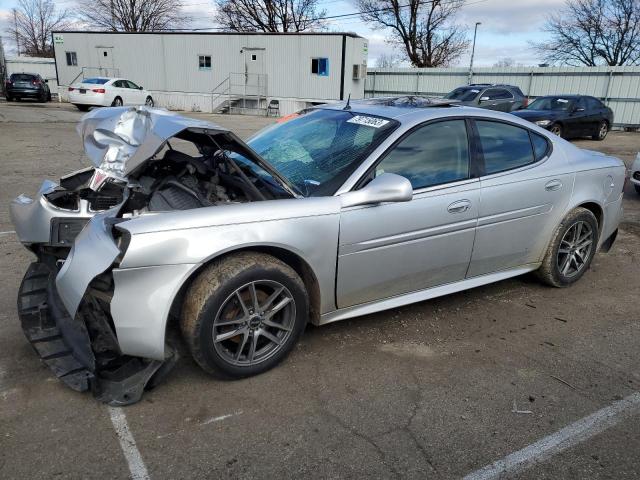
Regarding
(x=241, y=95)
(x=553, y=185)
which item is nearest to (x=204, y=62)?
(x=241, y=95)

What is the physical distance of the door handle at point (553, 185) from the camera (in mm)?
4004

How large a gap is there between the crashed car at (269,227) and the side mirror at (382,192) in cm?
1

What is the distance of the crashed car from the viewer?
260 cm

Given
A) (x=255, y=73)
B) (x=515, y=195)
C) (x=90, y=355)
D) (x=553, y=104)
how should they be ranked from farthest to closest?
1. (x=255, y=73)
2. (x=553, y=104)
3. (x=515, y=195)
4. (x=90, y=355)

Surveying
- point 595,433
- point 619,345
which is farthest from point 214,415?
point 619,345

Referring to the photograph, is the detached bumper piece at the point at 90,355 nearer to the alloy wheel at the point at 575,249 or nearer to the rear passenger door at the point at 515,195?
the rear passenger door at the point at 515,195

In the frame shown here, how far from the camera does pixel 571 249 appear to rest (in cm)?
440

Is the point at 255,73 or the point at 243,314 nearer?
the point at 243,314

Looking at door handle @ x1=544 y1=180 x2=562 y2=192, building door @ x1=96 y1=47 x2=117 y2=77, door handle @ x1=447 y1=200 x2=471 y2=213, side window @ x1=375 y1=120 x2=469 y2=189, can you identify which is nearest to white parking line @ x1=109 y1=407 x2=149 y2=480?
side window @ x1=375 y1=120 x2=469 y2=189

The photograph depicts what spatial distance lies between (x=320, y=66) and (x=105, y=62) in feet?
44.9

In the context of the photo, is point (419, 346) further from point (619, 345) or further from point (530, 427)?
point (619, 345)

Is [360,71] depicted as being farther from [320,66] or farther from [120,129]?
[120,129]

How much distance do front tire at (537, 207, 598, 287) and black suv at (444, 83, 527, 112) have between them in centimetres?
1307

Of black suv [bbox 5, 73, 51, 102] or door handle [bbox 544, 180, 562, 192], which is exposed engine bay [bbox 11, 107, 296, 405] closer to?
door handle [bbox 544, 180, 562, 192]
